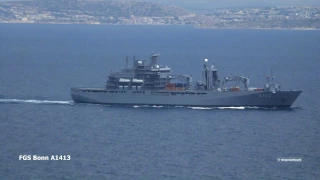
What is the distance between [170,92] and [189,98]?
174 centimetres

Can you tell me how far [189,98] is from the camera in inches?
2928

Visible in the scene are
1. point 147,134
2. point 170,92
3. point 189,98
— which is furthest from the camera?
point 170,92

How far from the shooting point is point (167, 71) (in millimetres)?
77188

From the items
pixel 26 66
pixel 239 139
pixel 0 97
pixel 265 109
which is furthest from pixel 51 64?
pixel 239 139

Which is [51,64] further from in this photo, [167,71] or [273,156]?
[273,156]

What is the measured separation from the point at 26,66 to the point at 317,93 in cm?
4162

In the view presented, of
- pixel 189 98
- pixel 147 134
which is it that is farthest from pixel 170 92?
pixel 147 134

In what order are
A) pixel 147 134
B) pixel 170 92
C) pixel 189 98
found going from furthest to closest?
pixel 170 92, pixel 189 98, pixel 147 134

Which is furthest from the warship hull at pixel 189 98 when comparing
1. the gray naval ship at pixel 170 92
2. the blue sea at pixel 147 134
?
the blue sea at pixel 147 134

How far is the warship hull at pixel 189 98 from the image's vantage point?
7381 cm

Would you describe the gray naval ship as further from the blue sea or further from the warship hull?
the blue sea

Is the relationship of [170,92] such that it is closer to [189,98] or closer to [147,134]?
[189,98]

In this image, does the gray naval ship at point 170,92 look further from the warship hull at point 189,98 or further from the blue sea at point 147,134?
the blue sea at point 147,134

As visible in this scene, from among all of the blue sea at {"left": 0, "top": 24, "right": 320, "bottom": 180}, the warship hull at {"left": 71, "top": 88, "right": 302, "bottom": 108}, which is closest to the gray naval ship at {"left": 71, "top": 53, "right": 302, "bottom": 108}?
the warship hull at {"left": 71, "top": 88, "right": 302, "bottom": 108}
